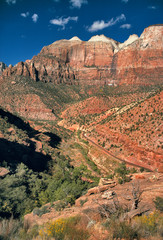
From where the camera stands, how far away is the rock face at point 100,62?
80.5 m

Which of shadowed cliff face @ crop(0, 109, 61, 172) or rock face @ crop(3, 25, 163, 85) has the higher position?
rock face @ crop(3, 25, 163, 85)

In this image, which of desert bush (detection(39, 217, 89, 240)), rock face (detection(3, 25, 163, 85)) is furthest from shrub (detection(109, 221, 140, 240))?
rock face (detection(3, 25, 163, 85))

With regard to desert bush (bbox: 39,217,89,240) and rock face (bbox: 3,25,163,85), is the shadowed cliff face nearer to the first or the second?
desert bush (bbox: 39,217,89,240)

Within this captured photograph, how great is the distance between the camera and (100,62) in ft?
345

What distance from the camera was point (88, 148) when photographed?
109 ft

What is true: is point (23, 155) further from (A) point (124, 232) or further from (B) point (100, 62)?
(B) point (100, 62)

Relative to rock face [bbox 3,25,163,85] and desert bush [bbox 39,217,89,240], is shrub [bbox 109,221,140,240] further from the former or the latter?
rock face [bbox 3,25,163,85]

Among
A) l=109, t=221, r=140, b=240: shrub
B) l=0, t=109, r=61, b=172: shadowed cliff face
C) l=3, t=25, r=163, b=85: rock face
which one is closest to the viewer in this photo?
l=109, t=221, r=140, b=240: shrub

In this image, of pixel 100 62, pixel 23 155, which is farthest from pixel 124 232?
pixel 100 62

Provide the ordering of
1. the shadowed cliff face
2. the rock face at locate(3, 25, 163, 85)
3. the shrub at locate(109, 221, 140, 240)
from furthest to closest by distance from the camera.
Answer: the rock face at locate(3, 25, 163, 85)
the shadowed cliff face
the shrub at locate(109, 221, 140, 240)

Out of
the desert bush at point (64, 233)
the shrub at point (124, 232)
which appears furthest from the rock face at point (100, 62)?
the desert bush at point (64, 233)

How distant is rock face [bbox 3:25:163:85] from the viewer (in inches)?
3169

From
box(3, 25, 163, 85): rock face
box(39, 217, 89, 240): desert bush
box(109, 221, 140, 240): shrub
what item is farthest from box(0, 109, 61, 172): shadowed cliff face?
box(3, 25, 163, 85): rock face

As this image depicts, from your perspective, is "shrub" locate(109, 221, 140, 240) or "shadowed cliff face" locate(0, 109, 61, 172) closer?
"shrub" locate(109, 221, 140, 240)
